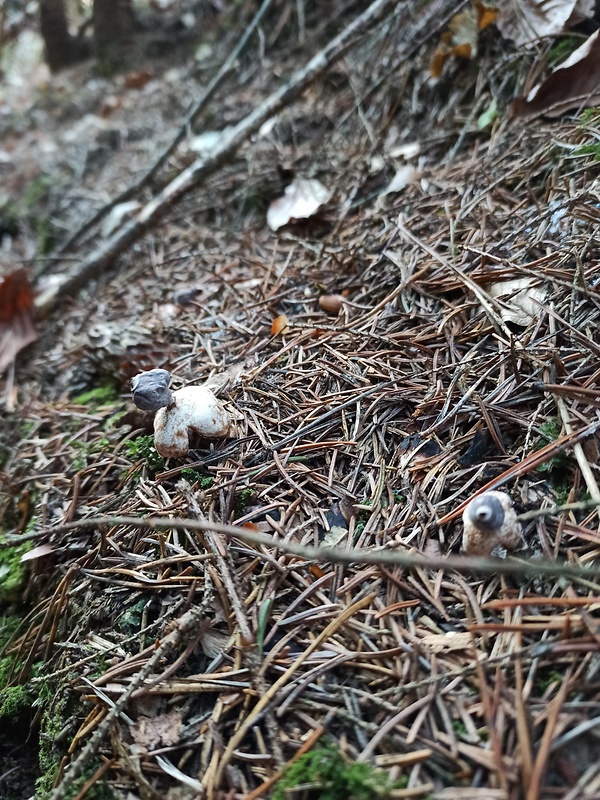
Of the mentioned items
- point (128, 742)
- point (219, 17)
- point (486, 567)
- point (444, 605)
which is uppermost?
point (219, 17)

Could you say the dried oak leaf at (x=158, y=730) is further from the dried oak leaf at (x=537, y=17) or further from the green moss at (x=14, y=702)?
the dried oak leaf at (x=537, y=17)

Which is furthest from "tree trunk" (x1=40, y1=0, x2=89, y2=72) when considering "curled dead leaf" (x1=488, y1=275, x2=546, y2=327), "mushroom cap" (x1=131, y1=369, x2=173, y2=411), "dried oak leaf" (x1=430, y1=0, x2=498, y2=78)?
"curled dead leaf" (x1=488, y1=275, x2=546, y2=327)

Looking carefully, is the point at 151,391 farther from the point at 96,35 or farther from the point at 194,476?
the point at 96,35

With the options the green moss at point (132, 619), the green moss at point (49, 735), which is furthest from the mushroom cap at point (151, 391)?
the green moss at point (49, 735)

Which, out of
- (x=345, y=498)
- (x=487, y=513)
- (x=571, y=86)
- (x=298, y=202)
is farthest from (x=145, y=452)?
(x=571, y=86)

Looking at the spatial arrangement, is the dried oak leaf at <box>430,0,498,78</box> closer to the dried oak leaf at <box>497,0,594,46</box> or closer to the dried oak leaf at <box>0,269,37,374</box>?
the dried oak leaf at <box>497,0,594,46</box>

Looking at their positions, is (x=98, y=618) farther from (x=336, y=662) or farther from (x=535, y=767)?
(x=535, y=767)

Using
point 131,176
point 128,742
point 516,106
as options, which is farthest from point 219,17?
point 128,742

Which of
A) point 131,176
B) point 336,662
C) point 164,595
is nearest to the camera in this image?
point 336,662
